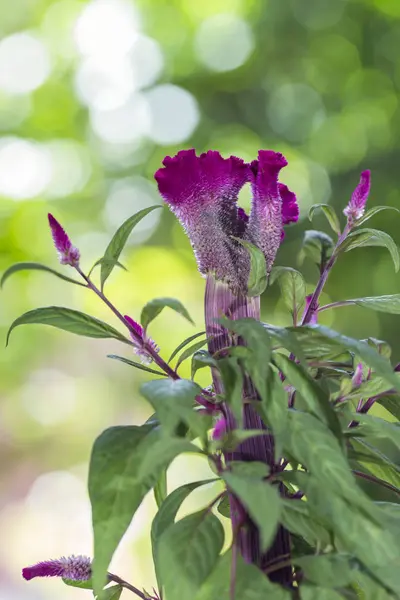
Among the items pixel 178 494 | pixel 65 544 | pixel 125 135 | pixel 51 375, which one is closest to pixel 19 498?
pixel 65 544

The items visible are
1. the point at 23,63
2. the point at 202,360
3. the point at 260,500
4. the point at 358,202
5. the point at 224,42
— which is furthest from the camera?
the point at 23,63

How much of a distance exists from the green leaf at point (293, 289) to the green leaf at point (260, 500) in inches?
9.2

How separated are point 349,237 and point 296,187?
82.8 inches

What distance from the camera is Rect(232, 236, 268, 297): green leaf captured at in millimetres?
489

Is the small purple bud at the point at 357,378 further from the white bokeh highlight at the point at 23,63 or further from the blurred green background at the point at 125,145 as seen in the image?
the white bokeh highlight at the point at 23,63

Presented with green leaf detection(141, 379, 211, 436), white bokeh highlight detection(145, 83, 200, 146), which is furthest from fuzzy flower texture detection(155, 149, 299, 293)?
white bokeh highlight detection(145, 83, 200, 146)

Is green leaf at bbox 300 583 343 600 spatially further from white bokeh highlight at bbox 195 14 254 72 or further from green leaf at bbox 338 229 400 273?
white bokeh highlight at bbox 195 14 254 72

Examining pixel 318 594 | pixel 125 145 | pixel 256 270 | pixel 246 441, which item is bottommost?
pixel 318 594

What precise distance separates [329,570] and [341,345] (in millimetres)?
132

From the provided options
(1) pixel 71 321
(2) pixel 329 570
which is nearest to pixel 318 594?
(2) pixel 329 570

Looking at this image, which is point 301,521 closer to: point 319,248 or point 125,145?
point 319,248

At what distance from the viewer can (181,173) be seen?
1.70 ft

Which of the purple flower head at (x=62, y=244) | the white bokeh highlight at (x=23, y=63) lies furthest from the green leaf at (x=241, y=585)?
the white bokeh highlight at (x=23, y=63)

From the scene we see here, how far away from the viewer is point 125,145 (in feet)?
9.32
